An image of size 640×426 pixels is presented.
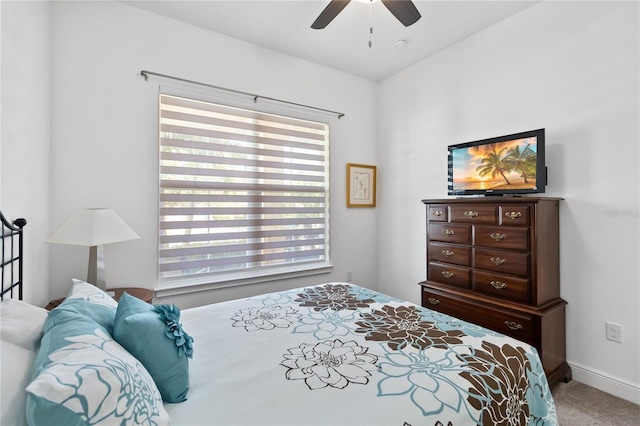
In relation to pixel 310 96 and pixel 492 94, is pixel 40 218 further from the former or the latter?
pixel 492 94

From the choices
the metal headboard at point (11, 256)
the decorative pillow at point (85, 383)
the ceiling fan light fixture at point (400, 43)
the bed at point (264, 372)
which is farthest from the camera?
the ceiling fan light fixture at point (400, 43)

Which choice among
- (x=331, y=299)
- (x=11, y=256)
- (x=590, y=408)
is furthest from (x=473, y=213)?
(x=11, y=256)

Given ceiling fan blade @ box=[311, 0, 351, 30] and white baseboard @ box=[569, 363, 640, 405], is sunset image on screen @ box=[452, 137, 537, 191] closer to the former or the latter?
white baseboard @ box=[569, 363, 640, 405]

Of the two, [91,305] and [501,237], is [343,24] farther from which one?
[91,305]

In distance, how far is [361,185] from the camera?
3.93 meters

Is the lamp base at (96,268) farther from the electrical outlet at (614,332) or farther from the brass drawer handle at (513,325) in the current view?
the electrical outlet at (614,332)

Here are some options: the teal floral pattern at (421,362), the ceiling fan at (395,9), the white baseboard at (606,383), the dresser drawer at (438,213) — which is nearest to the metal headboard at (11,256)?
the teal floral pattern at (421,362)

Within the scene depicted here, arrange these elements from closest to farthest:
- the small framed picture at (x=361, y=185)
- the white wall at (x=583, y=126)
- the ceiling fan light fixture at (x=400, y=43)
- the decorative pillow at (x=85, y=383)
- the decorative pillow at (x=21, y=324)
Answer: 1. the decorative pillow at (x=85, y=383)
2. the decorative pillow at (x=21, y=324)
3. the white wall at (x=583, y=126)
4. the ceiling fan light fixture at (x=400, y=43)
5. the small framed picture at (x=361, y=185)

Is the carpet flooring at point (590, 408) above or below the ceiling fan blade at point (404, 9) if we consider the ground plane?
below

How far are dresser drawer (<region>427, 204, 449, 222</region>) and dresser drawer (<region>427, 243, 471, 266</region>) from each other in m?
0.22

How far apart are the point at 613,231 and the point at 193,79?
3467 mm

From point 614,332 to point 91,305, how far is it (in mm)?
3113

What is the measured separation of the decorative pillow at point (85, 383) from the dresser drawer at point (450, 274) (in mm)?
2349

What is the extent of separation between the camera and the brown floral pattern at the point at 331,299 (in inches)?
80.4
